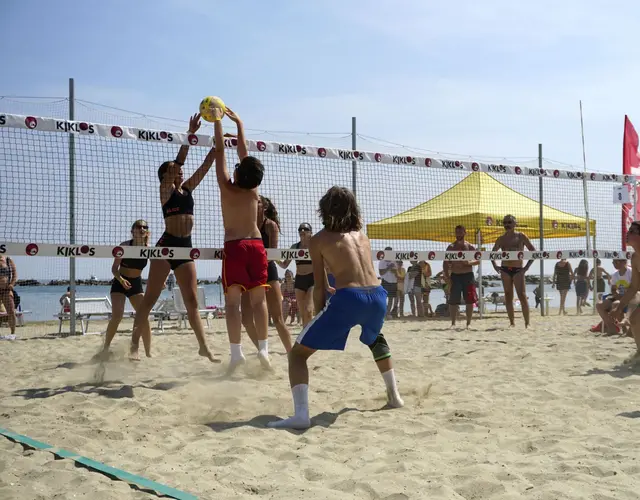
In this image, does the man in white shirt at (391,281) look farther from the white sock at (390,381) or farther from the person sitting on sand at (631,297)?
the white sock at (390,381)

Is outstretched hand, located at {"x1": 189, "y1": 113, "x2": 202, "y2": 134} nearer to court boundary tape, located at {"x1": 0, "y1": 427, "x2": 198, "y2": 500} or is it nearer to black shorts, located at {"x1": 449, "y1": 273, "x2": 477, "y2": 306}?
court boundary tape, located at {"x1": 0, "y1": 427, "x2": 198, "y2": 500}

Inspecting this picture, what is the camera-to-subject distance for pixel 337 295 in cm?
382

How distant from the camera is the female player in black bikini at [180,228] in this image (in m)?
5.50

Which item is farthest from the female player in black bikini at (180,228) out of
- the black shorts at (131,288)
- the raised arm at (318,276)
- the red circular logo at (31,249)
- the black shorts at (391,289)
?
the black shorts at (391,289)

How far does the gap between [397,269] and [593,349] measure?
7.44 metres

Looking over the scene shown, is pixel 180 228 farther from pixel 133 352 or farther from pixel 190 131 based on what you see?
pixel 133 352

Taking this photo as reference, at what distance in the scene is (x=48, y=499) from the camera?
2611 millimetres

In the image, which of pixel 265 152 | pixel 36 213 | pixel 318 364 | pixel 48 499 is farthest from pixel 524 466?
pixel 36 213

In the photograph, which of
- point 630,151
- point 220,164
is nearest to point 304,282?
point 220,164

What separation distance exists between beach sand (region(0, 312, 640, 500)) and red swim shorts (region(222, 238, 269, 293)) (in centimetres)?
71

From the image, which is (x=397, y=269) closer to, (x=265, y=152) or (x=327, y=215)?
(x=265, y=152)

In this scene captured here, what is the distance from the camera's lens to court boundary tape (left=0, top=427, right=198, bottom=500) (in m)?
2.62

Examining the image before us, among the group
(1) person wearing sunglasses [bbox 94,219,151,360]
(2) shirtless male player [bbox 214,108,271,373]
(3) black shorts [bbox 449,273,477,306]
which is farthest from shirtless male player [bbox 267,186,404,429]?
(3) black shorts [bbox 449,273,477,306]

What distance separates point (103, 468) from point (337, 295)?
152cm
